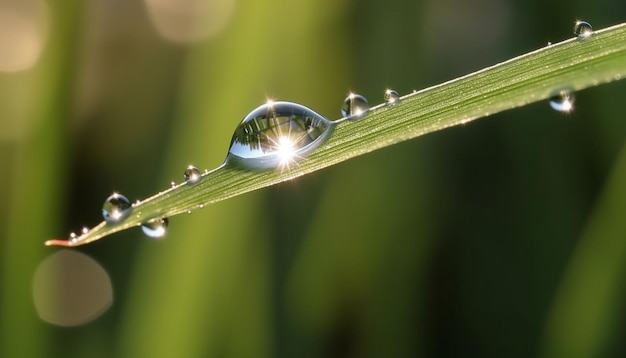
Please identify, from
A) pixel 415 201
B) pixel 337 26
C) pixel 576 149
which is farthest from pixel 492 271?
pixel 337 26

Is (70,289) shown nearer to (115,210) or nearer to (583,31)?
(115,210)

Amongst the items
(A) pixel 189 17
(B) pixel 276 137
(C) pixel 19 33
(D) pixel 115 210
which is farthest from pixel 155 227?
(C) pixel 19 33

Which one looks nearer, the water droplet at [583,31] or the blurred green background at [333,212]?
the water droplet at [583,31]

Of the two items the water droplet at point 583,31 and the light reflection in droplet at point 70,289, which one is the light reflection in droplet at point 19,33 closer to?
the light reflection in droplet at point 70,289

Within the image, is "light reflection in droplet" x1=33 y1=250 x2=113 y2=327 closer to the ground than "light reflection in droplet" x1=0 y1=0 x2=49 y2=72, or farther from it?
closer to the ground

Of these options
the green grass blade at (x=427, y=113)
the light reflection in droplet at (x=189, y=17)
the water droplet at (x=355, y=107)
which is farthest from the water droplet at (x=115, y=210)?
the light reflection in droplet at (x=189, y=17)

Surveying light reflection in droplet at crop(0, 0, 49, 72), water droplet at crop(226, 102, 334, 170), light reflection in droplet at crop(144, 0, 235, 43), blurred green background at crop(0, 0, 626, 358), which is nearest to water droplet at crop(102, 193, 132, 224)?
water droplet at crop(226, 102, 334, 170)

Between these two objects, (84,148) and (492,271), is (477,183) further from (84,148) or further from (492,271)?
(84,148)

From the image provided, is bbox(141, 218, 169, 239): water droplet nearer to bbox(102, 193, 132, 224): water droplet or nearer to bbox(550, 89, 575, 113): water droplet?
bbox(102, 193, 132, 224): water droplet
